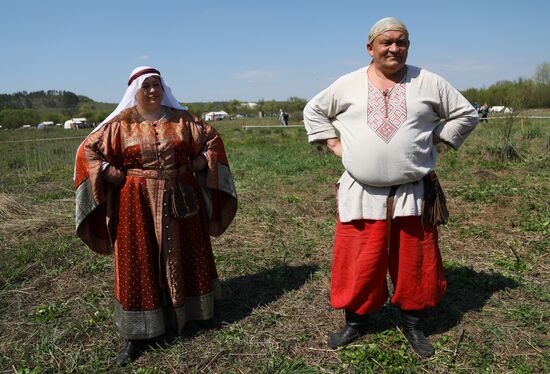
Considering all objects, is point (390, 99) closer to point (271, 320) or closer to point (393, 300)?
point (393, 300)

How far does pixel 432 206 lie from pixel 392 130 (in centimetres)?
51

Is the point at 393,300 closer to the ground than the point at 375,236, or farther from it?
closer to the ground

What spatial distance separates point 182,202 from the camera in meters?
2.65

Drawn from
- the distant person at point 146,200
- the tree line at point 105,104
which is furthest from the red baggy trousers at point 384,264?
the tree line at point 105,104

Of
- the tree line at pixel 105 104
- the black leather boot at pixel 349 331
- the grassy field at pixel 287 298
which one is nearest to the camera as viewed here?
the grassy field at pixel 287 298

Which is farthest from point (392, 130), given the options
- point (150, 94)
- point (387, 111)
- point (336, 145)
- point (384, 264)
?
point (150, 94)

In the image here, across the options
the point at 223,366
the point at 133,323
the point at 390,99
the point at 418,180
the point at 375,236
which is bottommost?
the point at 223,366

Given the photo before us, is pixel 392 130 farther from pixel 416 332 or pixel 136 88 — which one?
pixel 136 88

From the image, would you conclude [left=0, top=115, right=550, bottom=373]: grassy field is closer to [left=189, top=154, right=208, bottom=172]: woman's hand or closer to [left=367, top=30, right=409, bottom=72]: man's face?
[left=189, top=154, right=208, bottom=172]: woman's hand

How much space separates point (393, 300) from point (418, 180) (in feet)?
2.42

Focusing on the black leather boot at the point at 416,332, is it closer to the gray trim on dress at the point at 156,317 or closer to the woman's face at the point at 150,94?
the gray trim on dress at the point at 156,317

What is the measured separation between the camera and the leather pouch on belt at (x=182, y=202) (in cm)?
263

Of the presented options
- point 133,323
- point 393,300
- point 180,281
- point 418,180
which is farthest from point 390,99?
point 133,323

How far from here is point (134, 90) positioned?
2.57 metres
